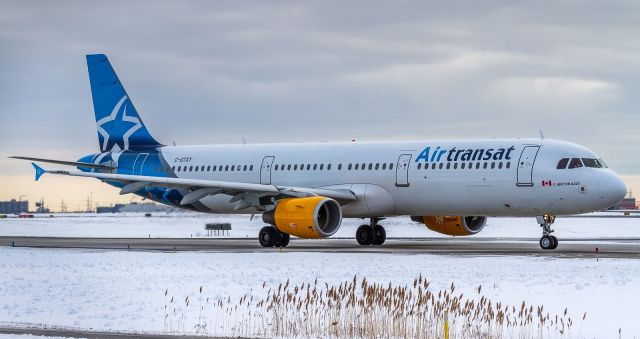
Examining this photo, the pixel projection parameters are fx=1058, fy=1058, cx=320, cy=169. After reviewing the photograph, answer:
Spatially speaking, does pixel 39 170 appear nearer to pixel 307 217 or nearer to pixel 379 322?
pixel 307 217

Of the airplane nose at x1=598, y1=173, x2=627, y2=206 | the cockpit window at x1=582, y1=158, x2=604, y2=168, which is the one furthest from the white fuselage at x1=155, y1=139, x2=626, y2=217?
the cockpit window at x1=582, y1=158, x2=604, y2=168

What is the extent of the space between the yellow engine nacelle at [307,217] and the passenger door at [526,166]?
20.0ft

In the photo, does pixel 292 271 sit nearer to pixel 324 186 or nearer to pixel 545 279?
pixel 545 279

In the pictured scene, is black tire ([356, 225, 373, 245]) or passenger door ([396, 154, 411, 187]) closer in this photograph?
passenger door ([396, 154, 411, 187])

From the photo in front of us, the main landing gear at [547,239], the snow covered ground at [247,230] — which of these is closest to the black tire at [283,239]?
the main landing gear at [547,239]

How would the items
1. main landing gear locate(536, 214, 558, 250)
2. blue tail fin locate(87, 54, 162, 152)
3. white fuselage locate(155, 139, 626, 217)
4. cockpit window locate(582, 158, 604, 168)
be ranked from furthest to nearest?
1. blue tail fin locate(87, 54, 162, 152)
2. cockpit window locate(582, 158, 604, 168)
3. main landing gear locate(536, 214, 558, 250)
4. white fuselage locate(155, 139, 626, 217)

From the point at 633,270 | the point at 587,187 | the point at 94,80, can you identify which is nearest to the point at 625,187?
the point at 587,187

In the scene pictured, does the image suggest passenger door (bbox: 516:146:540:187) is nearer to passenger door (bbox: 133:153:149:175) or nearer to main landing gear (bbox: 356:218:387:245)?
main landing gear (bbox: 356:218:387:245)

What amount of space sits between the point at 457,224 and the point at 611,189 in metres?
7.54

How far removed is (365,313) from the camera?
1630cm

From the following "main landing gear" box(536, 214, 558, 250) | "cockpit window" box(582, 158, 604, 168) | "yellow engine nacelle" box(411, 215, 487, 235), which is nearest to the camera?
"main landing gear" box(536, 214, 558, 250)

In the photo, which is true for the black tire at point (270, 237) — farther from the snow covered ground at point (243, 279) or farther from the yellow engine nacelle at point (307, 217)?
the snow covered ground at point (243, 279)

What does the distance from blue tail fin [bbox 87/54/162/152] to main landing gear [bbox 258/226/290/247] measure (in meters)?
10.7

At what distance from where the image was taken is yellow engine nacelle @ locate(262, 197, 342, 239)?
3450 centimetres
